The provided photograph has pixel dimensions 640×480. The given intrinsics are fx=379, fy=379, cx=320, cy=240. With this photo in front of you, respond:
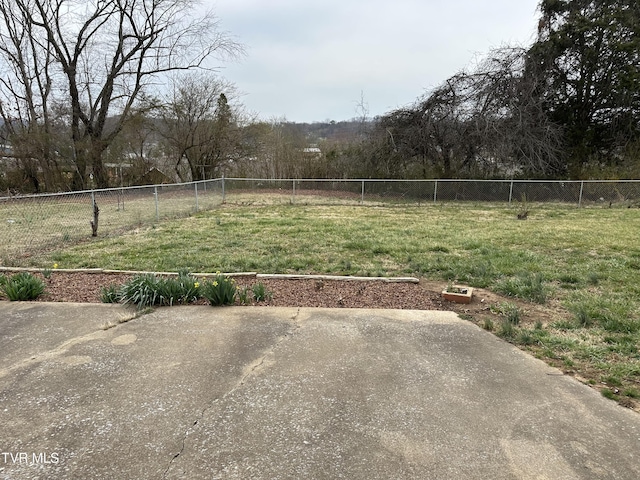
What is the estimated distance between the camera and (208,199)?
1509cm

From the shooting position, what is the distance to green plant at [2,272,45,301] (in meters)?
4.36

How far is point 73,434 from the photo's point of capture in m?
2.11

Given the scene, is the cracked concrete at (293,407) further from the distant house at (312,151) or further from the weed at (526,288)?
the distant house at (312,151)

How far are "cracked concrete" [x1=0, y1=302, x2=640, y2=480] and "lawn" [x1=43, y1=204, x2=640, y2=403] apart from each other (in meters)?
0.63

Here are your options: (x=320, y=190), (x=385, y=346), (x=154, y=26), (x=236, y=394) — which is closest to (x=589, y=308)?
(x=385, y=346)

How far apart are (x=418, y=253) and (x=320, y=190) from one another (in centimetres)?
1261

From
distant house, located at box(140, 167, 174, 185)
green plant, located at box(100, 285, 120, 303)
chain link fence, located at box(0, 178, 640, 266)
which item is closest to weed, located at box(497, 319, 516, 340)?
green plant, located at box(100, 285, 120, 303)

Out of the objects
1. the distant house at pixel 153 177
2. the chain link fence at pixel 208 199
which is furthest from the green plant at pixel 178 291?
the distant house at pixel 153 177

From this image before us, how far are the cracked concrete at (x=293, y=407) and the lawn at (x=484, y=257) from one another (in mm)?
633

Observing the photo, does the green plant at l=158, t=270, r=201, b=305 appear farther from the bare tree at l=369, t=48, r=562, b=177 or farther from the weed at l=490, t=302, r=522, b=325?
the bare tree at l=369, t=48, r=562, b=177

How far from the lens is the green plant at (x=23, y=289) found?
436cm

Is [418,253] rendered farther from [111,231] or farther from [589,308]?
[111,231]

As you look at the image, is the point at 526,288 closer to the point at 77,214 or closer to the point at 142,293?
the point at 142,293

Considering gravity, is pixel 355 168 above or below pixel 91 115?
below
